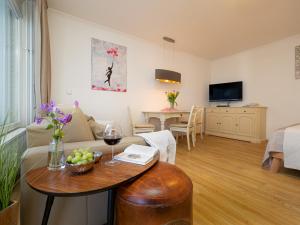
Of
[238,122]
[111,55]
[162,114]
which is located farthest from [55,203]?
[238,122]

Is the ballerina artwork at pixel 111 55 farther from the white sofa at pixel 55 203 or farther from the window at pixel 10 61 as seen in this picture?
the white sofa at pixel 55 203

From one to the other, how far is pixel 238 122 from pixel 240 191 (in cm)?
278

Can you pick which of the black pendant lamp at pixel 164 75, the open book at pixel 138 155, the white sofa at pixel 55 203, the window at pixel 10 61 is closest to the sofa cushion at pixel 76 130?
the white sofa at pixel 55 203

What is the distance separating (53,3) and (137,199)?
3195mm

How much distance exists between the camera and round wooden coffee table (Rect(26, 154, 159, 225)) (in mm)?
582

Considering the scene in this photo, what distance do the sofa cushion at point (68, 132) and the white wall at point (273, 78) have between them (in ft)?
14.1

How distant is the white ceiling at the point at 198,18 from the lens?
248cm

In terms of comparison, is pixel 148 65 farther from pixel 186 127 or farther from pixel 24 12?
pixel 24 12

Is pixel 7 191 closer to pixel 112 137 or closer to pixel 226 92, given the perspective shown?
pixel 112 137

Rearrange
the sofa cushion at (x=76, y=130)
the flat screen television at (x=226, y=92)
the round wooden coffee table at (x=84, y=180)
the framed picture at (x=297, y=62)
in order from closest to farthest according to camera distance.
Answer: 1. the round wooden coffee table at (x=84, y=180)
2. the sofa cushion at (x=76, y=130)
3. the framed picture at (x=297, y=62)
4. the flat screen television at (x=226, y=92)

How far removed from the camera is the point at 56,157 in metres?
0.82

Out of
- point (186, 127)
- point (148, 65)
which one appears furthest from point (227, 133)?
point (148, 65)

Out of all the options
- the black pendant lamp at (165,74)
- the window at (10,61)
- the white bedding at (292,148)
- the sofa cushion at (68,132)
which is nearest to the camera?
the sofa cushion at (68,132)

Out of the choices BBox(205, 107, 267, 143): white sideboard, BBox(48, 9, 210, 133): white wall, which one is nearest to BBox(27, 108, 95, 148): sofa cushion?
BBox(48, 9, 210, 133): white wall
